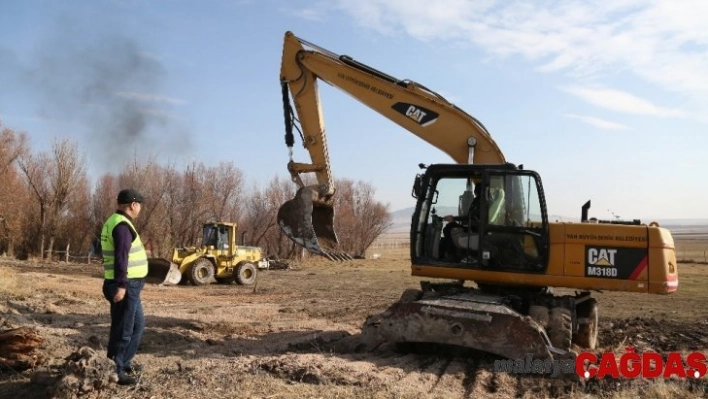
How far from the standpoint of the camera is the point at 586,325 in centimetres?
856

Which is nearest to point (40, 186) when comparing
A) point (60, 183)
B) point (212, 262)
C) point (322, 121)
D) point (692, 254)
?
point (60, 183)

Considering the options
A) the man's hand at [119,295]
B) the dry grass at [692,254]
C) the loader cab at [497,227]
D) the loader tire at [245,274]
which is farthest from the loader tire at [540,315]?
the dry grass at [692,254]

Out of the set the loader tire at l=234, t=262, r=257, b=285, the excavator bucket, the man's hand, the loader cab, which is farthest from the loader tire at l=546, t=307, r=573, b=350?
the loader tire at l=234, t=262, r=257, b=285

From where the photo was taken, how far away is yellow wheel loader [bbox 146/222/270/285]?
62.5 feet

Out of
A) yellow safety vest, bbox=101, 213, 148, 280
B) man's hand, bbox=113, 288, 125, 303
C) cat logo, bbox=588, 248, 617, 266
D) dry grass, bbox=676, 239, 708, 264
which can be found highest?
dry grass, bbox=676, 239, 708, 264

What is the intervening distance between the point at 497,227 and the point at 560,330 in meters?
1.47

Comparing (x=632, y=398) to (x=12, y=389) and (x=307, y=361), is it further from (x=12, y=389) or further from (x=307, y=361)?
(x=12, y=389)

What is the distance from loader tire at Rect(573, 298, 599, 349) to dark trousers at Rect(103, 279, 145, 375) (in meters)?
6.10

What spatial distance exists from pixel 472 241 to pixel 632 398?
109 inches

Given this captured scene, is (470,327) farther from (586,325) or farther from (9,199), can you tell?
(9,199)

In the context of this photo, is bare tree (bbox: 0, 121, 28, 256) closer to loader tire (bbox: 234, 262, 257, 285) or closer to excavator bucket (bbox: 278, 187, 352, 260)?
loader tire (bbox: 234, 262, 257, 285)

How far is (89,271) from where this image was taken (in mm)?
25641

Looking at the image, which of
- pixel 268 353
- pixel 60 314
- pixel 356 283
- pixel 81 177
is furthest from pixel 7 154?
pixel 268 353

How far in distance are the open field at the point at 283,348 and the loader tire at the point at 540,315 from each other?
0.93m
